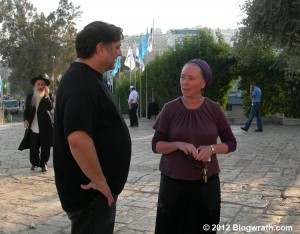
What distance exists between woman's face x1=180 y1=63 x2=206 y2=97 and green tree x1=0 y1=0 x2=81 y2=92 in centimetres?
4683

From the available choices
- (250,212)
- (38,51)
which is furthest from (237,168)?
(38,51)

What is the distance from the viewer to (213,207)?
9.30ft

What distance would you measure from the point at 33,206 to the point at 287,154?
5793mm

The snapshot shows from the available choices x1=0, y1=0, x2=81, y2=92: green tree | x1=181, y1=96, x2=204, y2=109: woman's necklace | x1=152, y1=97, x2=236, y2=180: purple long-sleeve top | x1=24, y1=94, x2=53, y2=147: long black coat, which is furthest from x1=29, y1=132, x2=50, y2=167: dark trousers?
x1=0, y1=0, x2=81, y2=92: green tree

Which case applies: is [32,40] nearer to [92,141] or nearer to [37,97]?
[37,97]

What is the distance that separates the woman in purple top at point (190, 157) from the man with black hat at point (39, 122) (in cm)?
470

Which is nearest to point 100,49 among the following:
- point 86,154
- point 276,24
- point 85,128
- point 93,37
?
point 93,37

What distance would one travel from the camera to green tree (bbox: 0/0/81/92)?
159 ft

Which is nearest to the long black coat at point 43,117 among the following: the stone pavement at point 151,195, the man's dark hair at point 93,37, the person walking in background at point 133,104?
the stone pavement at point 151,195

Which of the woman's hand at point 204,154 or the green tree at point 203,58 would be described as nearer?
the woman's hand at point 204,154

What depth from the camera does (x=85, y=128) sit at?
2180mm

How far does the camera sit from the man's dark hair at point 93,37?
2.29 meters

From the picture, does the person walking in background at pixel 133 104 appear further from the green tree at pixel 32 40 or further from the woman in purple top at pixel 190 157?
the green tree at pixel 32 40

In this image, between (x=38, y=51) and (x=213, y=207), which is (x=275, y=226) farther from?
(x=38, y=51)
